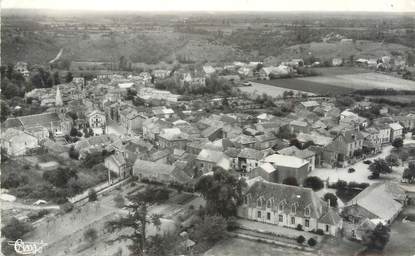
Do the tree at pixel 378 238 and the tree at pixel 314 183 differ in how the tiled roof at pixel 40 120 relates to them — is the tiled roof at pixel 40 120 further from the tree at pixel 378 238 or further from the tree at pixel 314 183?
the tree at pixel 378 238

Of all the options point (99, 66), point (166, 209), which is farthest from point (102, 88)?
point (166, 209)

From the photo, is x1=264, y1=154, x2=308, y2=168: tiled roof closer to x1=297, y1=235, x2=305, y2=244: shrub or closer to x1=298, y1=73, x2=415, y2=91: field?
x1=297, y1=235, x2=305, y2=244: shrub

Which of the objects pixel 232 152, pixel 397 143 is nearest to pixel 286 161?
pixel 232 152

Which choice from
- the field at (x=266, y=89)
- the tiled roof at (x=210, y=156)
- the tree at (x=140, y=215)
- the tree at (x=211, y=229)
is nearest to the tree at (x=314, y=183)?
the tiled roof at (x=210, y=156)

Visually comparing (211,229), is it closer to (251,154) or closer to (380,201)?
(380,201)

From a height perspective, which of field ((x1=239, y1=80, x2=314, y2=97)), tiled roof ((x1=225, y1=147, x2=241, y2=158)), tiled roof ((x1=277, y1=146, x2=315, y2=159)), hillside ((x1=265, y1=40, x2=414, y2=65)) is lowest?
field ((x1=239, y1=80, x2=314, y2=97))

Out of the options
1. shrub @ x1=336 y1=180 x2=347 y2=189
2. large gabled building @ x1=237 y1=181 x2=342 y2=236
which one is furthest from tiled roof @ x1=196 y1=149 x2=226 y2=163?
shrub @ x1=336 y1=180 x2=347 y2=189
